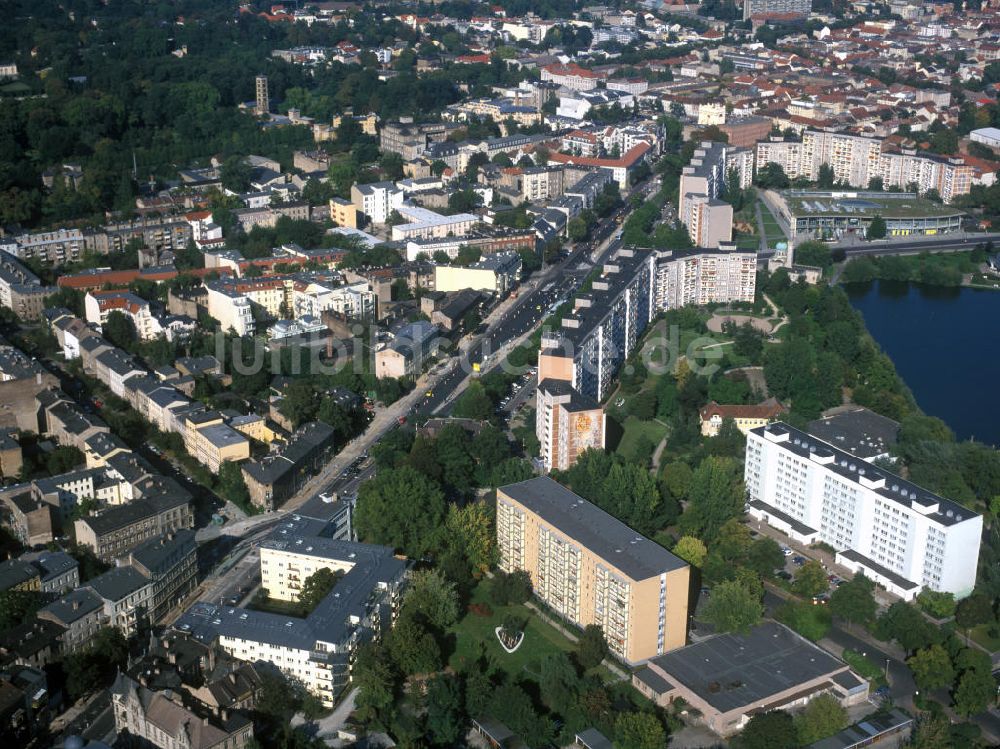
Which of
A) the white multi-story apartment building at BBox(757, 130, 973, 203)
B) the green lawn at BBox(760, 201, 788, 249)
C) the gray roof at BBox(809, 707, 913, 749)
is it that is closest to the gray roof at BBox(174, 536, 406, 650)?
the gray roof at BBox(809, 707, 913, 749)

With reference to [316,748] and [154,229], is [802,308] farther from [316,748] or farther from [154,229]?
[316,748]

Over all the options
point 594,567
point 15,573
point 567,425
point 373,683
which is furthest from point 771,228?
point 15,573

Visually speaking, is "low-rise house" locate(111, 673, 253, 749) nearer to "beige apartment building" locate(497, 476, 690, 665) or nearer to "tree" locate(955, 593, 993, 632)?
"beige apartment building" locate(497, 476, 690, 665)

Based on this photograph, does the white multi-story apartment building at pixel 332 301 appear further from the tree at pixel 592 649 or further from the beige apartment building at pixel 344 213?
the tree at pixel 592 649

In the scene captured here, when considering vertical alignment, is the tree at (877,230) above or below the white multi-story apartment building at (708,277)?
below

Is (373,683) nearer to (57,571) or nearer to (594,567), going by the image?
(594,567)

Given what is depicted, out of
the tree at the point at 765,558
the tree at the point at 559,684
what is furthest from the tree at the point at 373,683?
the tree at the point at 765,558

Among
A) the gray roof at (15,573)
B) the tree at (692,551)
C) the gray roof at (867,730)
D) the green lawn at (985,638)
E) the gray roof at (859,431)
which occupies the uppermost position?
the gray roof at (15,573)

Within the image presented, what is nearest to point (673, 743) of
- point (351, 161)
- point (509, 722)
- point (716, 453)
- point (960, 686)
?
point (509, 722)
